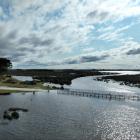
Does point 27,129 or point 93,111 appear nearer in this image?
point 27,129

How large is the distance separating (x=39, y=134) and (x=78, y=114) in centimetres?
2723

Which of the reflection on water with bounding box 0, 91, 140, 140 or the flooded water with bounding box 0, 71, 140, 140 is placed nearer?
the flooded water with bounding box 0, 71, 140, 140

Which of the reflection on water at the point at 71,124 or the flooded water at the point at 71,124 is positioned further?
the reflection on water at the point at 71,124

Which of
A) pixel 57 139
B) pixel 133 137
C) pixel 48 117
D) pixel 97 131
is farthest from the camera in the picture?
pixel 48 117

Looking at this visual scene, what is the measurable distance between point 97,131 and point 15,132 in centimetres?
1684

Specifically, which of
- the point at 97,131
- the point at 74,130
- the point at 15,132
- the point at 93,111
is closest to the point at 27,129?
the point at 15,132

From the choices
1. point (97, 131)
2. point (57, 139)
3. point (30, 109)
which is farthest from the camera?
point (30, 109)

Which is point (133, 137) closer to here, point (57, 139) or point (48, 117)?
point (57, 139)

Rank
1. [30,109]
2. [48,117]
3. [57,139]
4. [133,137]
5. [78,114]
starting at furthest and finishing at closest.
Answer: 1. [30,109]
2. [78,114]
3. [48,117]
4. [133,137]
5. [57,139]

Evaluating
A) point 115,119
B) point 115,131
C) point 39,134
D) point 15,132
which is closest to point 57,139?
point 39,134

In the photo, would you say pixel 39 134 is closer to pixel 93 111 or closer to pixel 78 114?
pixel 78 114

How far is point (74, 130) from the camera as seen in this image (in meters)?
67.0

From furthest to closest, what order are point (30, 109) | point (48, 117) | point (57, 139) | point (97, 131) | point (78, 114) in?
point (30, 109)
point (78, 114)
point (48, 117)
point (97, 131)
point (57, 139)

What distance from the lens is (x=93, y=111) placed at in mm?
96312
